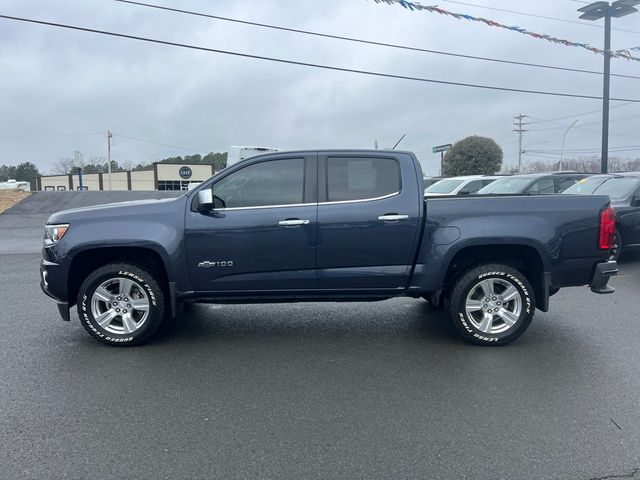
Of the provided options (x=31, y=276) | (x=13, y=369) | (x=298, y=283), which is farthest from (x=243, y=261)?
(x=31, y=276)

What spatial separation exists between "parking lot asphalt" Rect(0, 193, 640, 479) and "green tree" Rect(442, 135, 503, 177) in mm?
32030

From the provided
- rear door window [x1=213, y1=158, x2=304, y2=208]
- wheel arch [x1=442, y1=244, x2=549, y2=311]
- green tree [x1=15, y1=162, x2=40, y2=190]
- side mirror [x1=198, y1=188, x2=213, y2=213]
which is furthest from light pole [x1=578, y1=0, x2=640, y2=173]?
green tree [x1=15, y1=162, x2=40, y2=190]

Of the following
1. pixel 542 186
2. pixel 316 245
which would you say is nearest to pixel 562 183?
pixel 542 186

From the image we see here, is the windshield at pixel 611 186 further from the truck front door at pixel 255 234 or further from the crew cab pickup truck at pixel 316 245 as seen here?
the truck front door at pixel 255 234

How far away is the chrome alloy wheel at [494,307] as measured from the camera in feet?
16.5

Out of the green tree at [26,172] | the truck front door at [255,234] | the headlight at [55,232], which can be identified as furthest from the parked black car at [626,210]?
the green tree at [26,172]

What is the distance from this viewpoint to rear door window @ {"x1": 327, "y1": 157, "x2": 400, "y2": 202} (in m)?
5.03

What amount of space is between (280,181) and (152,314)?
1816mm

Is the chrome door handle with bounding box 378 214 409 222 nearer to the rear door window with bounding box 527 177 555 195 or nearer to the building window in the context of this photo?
the rear door window with bounding box 527 177 555 195

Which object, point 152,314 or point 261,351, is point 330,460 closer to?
point 261,351

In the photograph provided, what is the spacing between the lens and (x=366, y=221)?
16.1ft

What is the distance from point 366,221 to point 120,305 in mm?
2565

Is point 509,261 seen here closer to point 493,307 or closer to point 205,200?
point 493,307

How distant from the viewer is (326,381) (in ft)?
13.8
